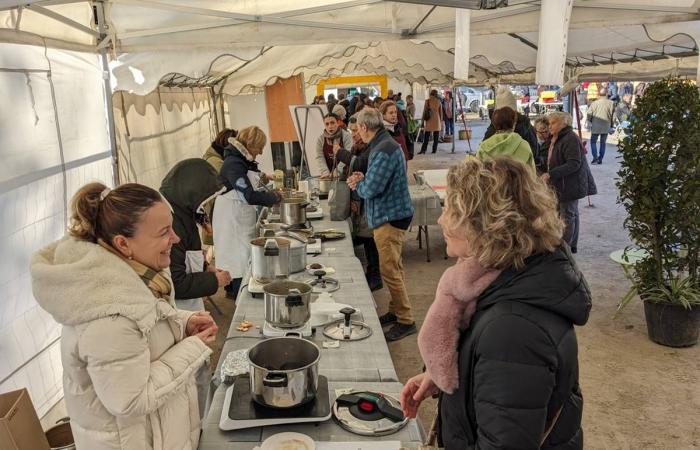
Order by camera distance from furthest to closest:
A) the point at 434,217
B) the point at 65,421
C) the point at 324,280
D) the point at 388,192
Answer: the point at 434,217, the point at 388,192, the point at 324,280, the point at 65,421

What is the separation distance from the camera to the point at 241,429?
167cm

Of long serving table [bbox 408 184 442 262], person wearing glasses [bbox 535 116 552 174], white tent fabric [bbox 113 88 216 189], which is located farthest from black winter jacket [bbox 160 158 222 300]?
person wearing glasses [bbox 535 116 552 174]

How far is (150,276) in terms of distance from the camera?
57.7 inches

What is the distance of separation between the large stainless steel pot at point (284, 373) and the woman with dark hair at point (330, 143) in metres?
4.32

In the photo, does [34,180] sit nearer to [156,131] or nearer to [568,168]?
[156,131]

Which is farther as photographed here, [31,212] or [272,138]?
[272,138]

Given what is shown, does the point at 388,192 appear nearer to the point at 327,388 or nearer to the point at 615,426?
the point at 615,426

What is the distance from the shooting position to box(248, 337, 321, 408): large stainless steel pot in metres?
1.60

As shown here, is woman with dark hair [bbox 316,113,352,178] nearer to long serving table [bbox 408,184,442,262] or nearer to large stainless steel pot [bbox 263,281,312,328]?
long serving table [bbox 408,184,442,262]

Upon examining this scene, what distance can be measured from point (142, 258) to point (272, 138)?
8.64 m

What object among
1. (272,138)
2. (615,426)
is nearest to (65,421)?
(615,426)

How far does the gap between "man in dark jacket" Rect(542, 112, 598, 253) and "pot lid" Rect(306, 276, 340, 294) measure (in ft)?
11.7

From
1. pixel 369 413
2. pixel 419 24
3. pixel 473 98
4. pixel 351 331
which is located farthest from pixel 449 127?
pixel 369 413

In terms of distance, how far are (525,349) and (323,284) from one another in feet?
6.35
